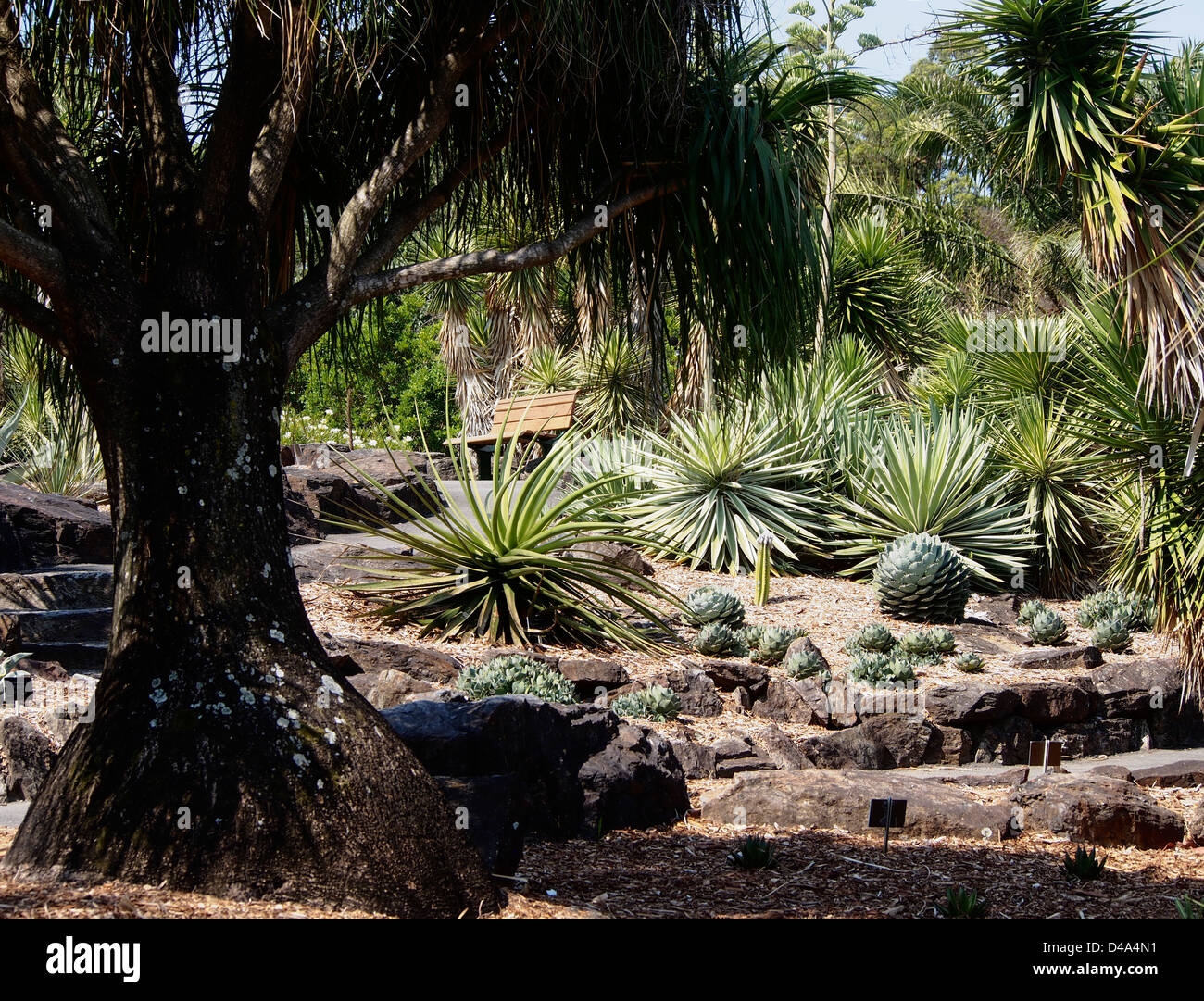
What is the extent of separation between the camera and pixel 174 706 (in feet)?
11.1

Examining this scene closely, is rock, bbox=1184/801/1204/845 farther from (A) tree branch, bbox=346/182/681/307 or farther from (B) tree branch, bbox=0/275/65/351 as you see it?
(B) tree branch, bbox=0/275/65/351

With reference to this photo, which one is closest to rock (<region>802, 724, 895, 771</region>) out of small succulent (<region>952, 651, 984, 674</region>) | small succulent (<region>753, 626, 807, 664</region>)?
small succulent (<region>753, 626, 807, 664</region>)

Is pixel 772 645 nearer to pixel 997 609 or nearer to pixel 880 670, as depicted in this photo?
pixel 880 670

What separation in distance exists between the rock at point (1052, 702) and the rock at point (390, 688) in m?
4.26

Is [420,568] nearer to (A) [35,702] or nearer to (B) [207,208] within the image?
(A) [35,702]

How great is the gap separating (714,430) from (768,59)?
6797 millimetres

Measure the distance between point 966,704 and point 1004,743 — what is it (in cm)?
48

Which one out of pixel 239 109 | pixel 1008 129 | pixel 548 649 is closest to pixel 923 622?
pixel 548 649

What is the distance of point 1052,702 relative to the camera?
26.7 feet

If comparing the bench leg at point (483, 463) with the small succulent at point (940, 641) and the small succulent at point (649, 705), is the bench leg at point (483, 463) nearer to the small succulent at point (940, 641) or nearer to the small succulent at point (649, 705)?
the small succulent at point (940, 641)

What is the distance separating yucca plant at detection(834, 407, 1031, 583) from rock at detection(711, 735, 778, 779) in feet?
14.5

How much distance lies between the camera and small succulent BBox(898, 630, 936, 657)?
8781 millimetres

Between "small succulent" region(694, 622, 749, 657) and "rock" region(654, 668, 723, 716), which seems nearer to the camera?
"rock" region(654, 668, 723, 716)

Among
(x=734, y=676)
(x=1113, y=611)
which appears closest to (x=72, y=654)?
(x=734, y=676)
